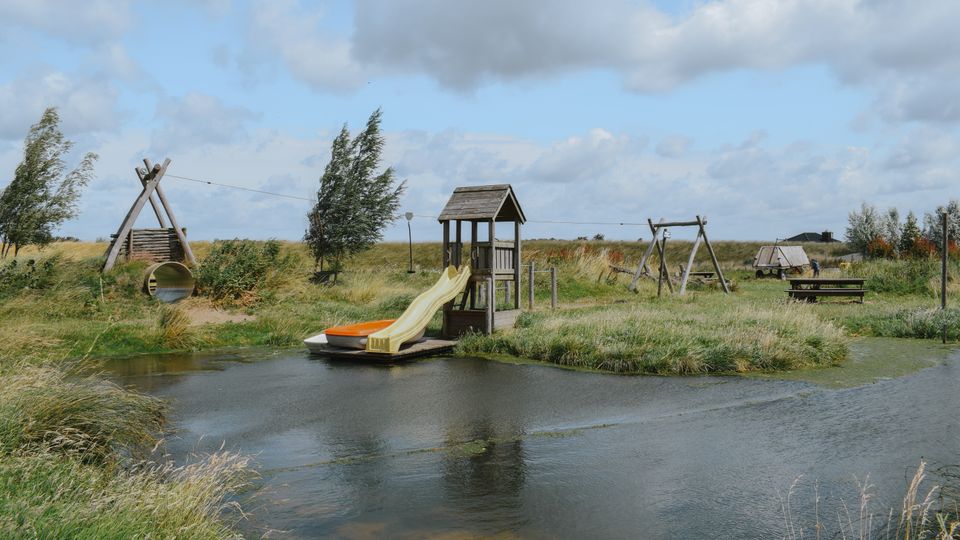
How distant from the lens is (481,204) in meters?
17.8

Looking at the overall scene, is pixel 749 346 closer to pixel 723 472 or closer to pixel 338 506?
pixel 723 472

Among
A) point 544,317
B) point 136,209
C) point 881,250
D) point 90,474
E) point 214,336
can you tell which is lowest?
point 90,474

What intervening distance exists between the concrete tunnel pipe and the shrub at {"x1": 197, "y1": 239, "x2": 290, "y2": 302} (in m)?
0.45

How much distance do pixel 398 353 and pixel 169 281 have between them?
12.5 meters

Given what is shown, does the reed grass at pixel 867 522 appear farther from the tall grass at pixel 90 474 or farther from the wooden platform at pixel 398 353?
the wooden platform at pixel 398 353

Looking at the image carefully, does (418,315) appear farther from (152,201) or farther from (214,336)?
(152,201)

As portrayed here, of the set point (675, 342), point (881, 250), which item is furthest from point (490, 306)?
point (881, 250)

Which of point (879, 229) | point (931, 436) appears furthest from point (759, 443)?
point (879, 229)

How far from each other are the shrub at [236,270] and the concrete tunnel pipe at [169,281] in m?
0.45

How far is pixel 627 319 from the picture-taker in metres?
16.8

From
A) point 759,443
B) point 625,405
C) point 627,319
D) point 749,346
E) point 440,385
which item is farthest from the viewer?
point 627,319

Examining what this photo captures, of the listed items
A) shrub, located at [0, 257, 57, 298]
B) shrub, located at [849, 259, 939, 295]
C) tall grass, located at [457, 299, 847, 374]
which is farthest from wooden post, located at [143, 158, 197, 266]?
shrub, located at [849, 259, 939, 295]

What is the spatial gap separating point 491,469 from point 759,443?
3.20 m

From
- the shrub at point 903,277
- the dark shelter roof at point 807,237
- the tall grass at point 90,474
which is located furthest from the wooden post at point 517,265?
the dark shelter roof at point 807,237
